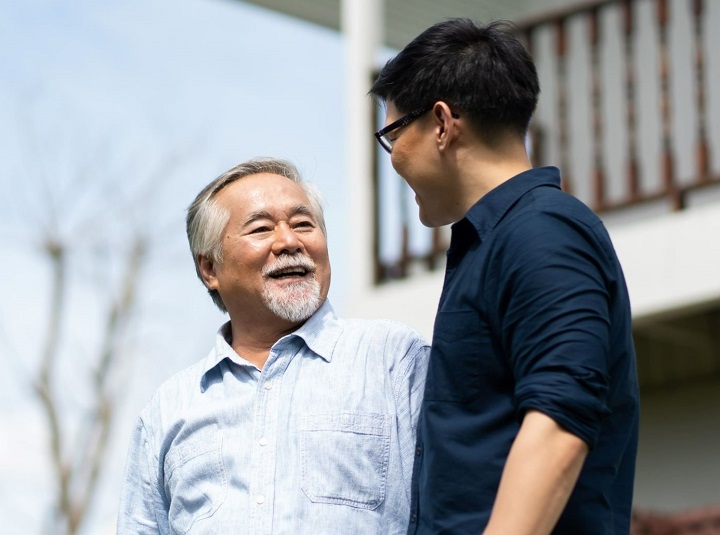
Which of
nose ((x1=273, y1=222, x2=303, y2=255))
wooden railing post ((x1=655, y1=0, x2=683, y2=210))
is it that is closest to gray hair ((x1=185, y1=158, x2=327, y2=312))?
nose ((x1=273, y1=222, x2=303, y2=255))

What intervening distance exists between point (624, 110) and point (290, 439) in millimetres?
6996

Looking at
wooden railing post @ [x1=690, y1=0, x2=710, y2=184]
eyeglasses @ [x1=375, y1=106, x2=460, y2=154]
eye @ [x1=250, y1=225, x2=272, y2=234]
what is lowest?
eye @ [x1=250, y1=225, x2=272, y2=234]

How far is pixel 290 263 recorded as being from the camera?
3.58m

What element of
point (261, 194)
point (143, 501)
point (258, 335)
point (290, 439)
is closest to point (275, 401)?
point (290, 439)

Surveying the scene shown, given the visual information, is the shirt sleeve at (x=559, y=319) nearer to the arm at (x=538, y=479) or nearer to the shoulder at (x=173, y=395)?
the arm at (x=538, y=479)

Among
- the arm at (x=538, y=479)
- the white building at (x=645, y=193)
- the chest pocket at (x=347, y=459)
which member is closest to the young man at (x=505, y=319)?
the arm at (x=538, y=479)

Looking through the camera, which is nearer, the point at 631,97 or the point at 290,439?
the point at 290,439

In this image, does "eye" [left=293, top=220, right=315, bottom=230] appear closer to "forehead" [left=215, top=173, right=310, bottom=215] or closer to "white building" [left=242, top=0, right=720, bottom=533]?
"forehead" [left=215, top=173, right=310, bottom=215]

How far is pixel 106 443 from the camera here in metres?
20.3

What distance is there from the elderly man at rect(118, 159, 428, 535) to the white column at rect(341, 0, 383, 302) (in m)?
5.22

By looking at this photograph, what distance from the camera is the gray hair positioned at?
3.74 meters

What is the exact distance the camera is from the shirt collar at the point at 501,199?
2.77m

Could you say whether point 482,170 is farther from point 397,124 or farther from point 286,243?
point 286,243

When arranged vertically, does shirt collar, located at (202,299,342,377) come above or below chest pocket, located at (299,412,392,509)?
above
